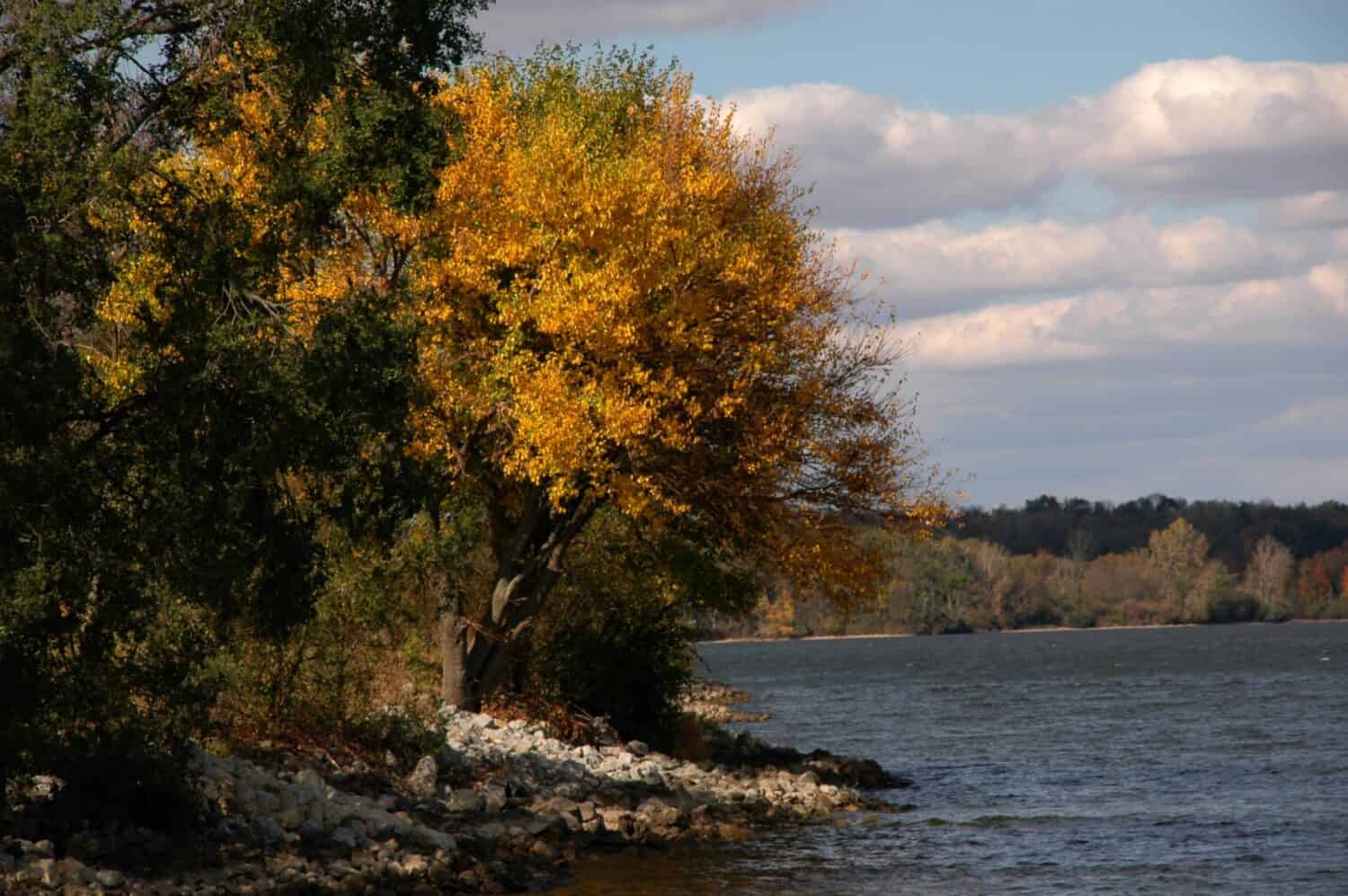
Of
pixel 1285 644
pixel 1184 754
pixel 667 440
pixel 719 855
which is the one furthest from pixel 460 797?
pixel 1285 644

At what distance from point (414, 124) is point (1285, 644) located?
485 ft

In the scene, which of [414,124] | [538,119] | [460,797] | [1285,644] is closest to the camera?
[414,124]

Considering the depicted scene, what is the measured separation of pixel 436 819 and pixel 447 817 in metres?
0.29

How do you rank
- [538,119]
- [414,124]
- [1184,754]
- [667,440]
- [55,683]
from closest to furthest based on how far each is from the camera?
[55,683] < [414,124] < [667,440] < [538,119] < [1184,754]

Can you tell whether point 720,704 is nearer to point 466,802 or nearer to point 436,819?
point 466,802

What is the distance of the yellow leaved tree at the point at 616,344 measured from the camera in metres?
27.1

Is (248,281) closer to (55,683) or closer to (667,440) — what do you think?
(55,683)

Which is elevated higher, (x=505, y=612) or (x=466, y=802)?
(x=505, y=612)

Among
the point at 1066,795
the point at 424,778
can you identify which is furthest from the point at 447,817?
the point at 1066,795

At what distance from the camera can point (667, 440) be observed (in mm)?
27438

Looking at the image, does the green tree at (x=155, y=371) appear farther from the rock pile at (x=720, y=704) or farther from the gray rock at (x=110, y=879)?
the rock pile at (x=720, y=704)

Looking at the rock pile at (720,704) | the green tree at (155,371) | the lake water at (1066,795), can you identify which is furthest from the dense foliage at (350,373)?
the rock pile at (720,704)

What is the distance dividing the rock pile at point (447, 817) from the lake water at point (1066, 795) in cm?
115

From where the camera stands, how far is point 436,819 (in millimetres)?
23359
